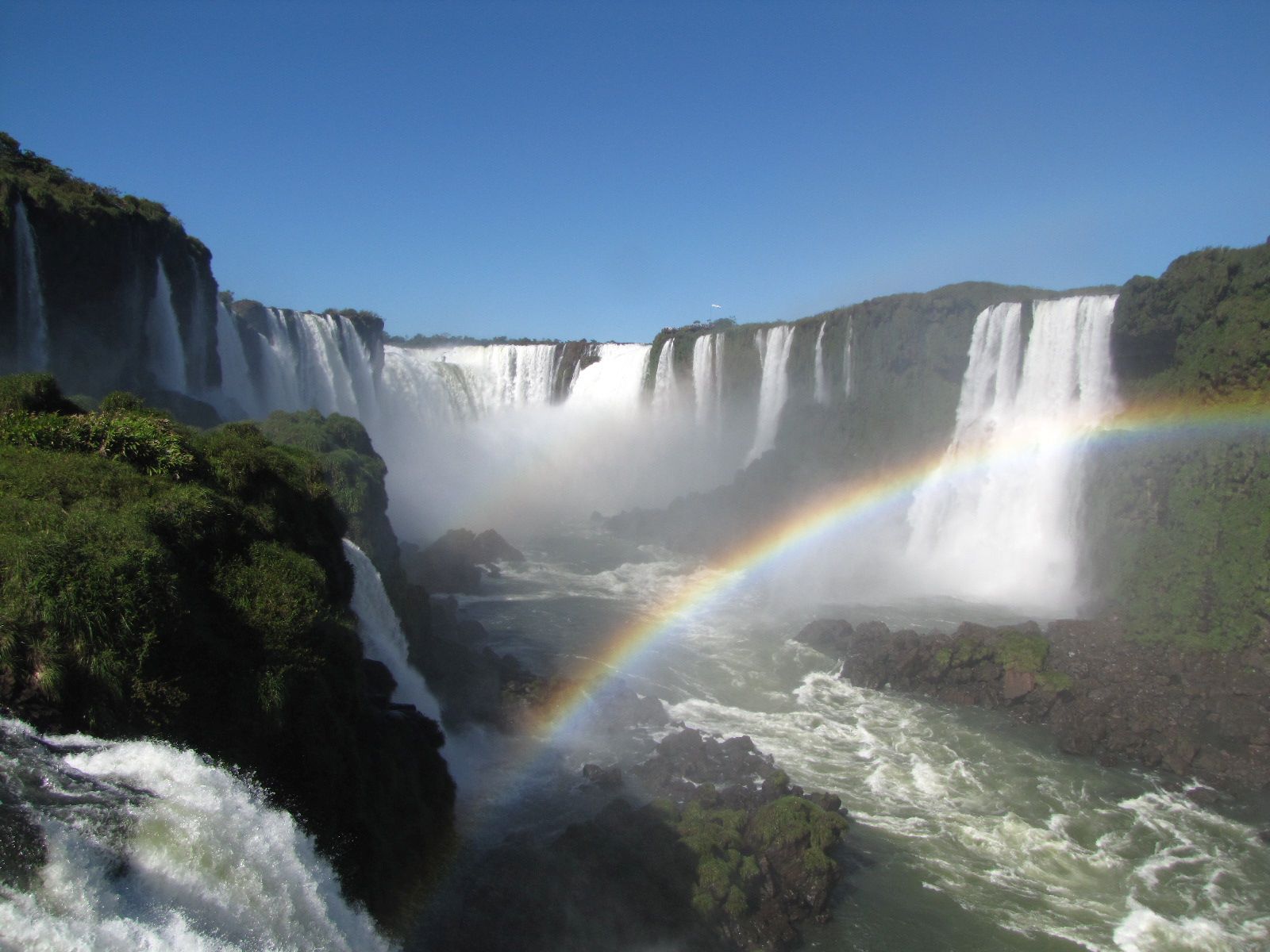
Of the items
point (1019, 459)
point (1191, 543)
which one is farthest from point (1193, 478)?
point (1019, 459)

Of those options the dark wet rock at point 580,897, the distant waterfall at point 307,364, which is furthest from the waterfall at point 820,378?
the dark wet rock at point 580,897

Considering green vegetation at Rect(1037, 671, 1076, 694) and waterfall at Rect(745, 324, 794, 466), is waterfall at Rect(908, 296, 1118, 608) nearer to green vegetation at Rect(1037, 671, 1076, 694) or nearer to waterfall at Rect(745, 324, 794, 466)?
green vegetation at Rect(1037, 671, 1076, 694)

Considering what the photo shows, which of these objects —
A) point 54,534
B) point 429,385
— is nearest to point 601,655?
point 54,534

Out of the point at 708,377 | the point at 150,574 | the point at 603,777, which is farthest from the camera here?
the point at 708,377

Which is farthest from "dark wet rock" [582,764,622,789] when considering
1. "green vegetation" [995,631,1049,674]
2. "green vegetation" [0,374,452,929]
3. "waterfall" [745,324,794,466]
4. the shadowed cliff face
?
"waterfall" [745,324,794,466]

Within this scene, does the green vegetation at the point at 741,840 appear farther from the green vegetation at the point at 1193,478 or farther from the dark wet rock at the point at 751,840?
the green vegetation at the point at 1193,478

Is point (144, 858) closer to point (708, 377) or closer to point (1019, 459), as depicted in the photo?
point (1019, 459)
